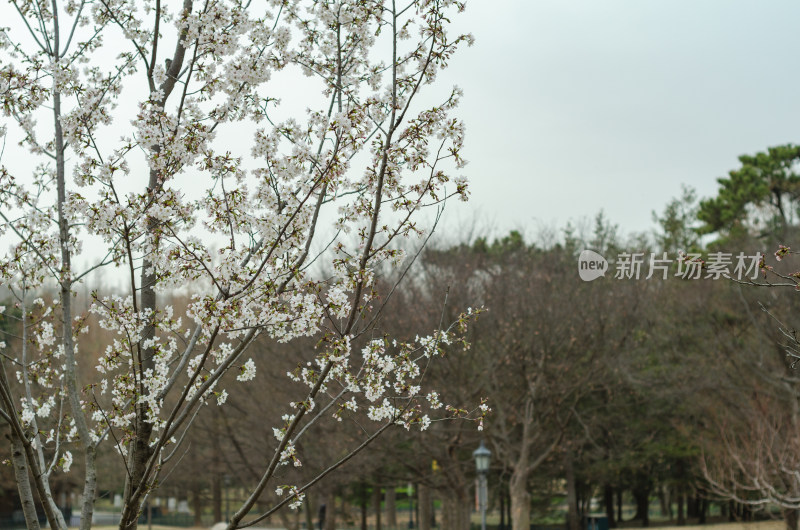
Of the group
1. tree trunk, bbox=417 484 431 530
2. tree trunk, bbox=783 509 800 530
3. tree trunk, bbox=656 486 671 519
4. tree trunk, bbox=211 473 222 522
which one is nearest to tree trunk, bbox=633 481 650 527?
tree trunk, bbox=656 486 671 519

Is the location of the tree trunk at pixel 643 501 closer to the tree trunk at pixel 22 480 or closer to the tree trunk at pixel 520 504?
the tree trunk at pixel 520 504

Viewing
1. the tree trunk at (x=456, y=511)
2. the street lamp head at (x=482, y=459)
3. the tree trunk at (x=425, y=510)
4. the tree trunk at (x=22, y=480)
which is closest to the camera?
the tree trunk at (x=22, y=480)

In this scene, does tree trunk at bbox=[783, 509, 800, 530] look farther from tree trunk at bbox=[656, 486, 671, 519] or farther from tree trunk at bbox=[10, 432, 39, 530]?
tree trunk at bbox=[10, 432, 39, 530]

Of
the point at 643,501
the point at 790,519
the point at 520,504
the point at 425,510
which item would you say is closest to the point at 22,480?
the point at 520,504

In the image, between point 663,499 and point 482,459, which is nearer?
point 482,459

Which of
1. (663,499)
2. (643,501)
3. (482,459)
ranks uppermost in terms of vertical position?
(482,459)

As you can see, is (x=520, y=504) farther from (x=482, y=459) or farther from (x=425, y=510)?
(x=482, y=459)

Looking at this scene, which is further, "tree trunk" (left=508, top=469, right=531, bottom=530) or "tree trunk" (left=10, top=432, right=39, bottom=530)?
"tree trunk" (left=508, top=469, right=531, bottom=530)

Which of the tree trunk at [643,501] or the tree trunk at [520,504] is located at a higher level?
the tree trunk at [520,504]

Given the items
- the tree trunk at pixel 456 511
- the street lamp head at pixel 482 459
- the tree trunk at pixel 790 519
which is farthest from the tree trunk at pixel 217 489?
the tree trunk at pixel 790 519

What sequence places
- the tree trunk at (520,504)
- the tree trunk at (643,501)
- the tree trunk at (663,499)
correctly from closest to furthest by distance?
the tree trunk at (520,504) < the tree trunk at (643,501) < the tree trunk at (663,499)

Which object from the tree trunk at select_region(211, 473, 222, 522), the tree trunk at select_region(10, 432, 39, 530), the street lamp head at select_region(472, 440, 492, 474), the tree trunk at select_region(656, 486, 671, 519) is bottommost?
the tree trunk at select_region(656, 486, 671, 519)

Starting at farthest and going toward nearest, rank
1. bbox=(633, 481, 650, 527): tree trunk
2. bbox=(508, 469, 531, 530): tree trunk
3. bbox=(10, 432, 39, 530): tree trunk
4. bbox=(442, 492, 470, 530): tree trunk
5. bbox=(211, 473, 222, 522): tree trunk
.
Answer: bbox=(633, 481, 650, 527): tree trunk, bbox=(211, 473, 222, 522): tree trunk, bbox=(442, 492, 470, 530): tree trunk, bbox=(508, 469, 531, 530): tree trunk, bbox=(10, 432, 39, 530): tree trunk

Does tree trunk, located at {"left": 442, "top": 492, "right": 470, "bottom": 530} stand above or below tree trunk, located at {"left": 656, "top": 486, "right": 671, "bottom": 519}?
above
